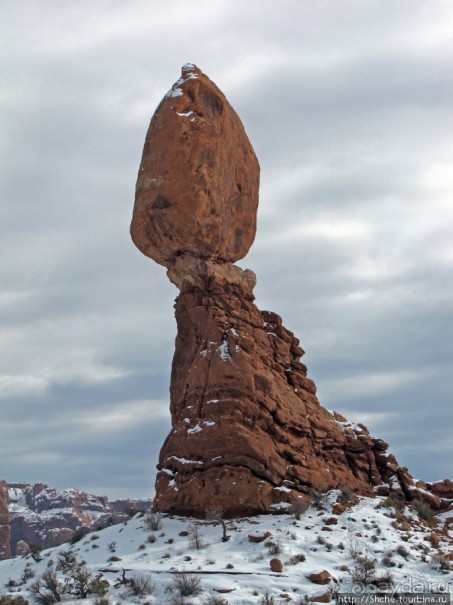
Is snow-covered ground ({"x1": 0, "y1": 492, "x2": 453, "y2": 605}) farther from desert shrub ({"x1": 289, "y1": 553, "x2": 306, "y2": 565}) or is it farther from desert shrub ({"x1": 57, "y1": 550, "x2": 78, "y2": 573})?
desert shrub ({"x1": 57, "y1": 550, "x2": 78, "y2": 573})

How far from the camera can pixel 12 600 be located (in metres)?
21.7

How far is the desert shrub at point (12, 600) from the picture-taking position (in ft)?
69.9

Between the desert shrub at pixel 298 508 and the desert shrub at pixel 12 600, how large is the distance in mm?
10828

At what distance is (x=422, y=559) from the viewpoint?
26.1 metres

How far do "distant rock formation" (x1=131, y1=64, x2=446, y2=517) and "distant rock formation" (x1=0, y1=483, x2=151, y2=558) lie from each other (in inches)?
2782

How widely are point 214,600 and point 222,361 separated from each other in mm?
13007

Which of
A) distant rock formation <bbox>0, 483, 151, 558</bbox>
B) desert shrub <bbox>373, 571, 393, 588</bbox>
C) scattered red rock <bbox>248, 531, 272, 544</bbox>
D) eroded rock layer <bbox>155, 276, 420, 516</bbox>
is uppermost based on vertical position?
distant rock formation <bbox>0, 483, 151, 558</bbox>

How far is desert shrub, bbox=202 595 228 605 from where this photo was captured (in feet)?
66.0

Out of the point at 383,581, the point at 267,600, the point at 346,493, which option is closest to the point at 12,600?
the point at 267,600

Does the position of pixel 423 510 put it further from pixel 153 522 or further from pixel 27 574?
pixel 27 574

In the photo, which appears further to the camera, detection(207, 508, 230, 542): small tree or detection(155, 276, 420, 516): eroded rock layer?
detection(155, 276, 420, 516): eroded rock layer

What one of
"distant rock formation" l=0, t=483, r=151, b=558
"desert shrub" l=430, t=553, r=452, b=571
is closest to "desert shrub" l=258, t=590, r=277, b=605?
"desert shrub" l=430, t=553, r=452, b=571

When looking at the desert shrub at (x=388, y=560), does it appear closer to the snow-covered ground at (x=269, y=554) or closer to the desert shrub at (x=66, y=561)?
the snow-covered ground at (x=269, y=554)

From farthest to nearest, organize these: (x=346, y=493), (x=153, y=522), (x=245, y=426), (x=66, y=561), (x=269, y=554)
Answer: (x=346, y=493), (x=245, y=426), (x=153, y=522), (x=66, y=561), (x=269, y=554)
